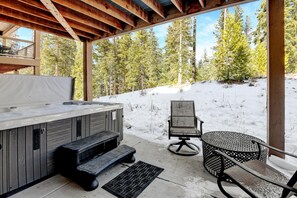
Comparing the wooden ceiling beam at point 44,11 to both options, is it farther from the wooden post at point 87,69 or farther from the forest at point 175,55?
the forest at point 175,55

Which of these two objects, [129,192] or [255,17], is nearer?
[129,192]

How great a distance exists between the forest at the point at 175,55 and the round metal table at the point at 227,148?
6.35 metres

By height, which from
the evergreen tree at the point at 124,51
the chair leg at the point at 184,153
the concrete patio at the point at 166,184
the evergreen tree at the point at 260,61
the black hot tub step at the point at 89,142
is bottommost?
the concrete patio at the point at 166,184

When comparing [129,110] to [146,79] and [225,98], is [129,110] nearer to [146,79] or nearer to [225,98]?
[225,98]

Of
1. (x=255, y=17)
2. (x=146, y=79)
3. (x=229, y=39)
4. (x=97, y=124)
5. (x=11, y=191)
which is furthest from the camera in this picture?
(x=146, y=79)

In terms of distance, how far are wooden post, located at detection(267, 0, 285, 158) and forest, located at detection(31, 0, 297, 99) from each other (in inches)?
234

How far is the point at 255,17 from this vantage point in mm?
10867

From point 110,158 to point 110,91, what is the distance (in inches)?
511

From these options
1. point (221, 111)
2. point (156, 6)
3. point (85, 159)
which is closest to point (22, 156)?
point (85, 159)

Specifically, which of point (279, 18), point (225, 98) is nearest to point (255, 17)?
point (225, 98)

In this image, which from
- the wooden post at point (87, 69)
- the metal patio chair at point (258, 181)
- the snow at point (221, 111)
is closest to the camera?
the metal patio chair at point (258, 181)

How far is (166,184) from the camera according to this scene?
203cm

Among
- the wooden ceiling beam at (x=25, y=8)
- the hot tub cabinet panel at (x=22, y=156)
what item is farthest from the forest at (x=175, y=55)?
the hot tub cabinet panel at (x=22, y=156)

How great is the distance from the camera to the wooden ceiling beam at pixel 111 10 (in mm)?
2723
